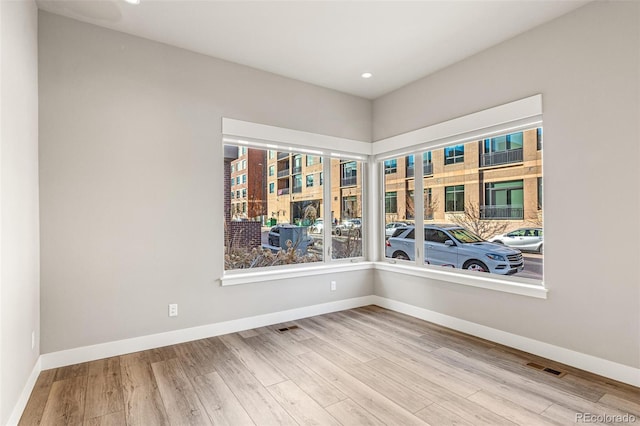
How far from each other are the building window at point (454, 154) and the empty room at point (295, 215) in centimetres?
2

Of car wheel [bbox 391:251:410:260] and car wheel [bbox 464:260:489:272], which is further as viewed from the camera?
car wheel [bbox 391:251:410:260]

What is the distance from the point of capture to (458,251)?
3.75m

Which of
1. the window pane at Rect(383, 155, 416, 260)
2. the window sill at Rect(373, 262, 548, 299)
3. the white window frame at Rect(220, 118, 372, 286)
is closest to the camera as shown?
the window sill at Rect(373, 262, 548, 299)

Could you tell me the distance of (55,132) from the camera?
2752 mm

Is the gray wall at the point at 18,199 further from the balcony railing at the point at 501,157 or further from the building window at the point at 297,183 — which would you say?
the balcony railing at the point at 501,157

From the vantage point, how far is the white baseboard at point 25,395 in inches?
77.3

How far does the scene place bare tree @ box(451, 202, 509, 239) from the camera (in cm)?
338

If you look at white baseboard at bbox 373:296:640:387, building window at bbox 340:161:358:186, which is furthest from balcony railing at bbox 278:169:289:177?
white baseboard at bbox 373:296:640:387

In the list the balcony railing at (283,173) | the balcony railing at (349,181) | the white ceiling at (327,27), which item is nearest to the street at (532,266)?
the white ceiling at (327,27)

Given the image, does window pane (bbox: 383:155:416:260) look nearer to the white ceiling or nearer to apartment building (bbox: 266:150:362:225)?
apartment building (bbox: 266:150:362:225)

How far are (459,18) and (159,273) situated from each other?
11.6 feet

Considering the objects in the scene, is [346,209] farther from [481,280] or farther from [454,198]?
[481,280]

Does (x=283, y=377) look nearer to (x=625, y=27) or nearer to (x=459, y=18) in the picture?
(x=459, y=18)

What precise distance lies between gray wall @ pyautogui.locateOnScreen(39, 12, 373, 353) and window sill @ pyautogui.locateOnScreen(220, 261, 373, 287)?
0.34ft
